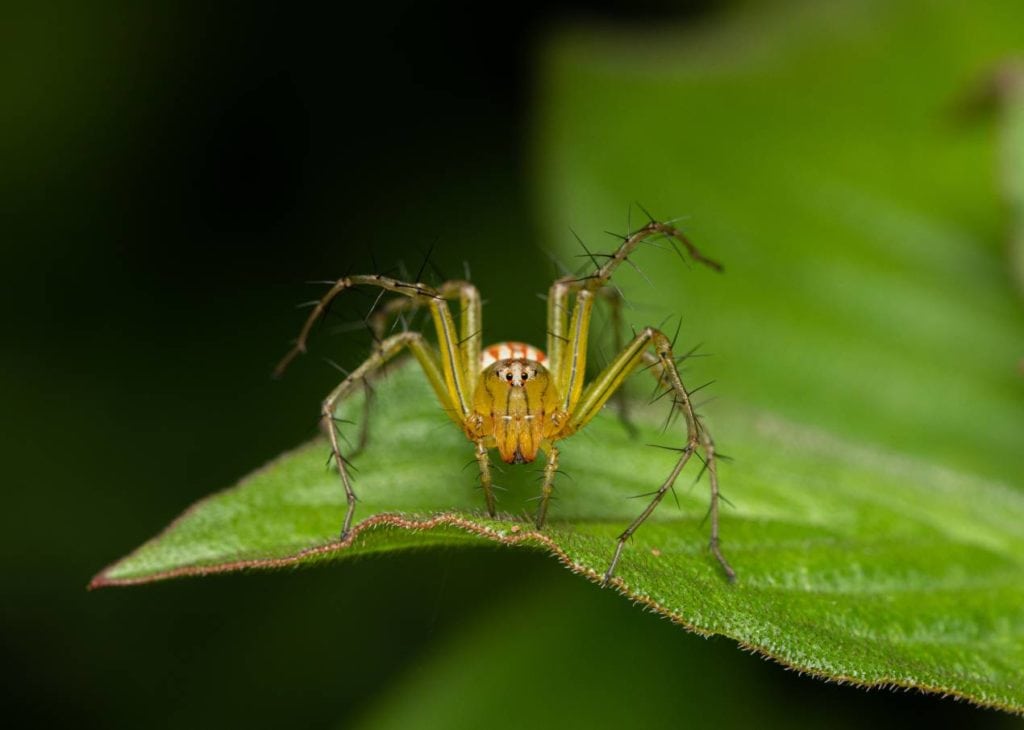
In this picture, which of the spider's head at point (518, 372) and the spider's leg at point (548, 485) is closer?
the spider's leg at point (548, 485)

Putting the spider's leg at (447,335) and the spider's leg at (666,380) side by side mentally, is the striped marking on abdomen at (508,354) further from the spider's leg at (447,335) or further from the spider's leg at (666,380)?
the spider's leg at (666,380)

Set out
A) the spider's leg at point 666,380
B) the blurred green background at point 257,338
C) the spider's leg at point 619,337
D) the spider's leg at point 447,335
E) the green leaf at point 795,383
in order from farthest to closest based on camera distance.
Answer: the blurred green background at point 257,338, the spider's leg at point 619,337, the spider's leg at point 447,335, the spider's leg at point 666,380, the green leaf at point 795,383

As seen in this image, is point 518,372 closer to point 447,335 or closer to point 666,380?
point 447,335

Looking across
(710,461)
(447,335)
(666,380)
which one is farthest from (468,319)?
(710,461)

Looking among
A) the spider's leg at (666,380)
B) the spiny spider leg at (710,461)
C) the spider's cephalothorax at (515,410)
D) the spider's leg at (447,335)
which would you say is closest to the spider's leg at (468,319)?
the spider's leg at (447,335)

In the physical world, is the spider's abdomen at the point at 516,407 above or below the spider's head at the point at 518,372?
below

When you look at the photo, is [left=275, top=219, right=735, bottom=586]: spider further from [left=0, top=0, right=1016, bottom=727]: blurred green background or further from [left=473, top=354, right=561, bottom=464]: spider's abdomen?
[left=0, top=0, right=1016, bottom=727]: blurred green background

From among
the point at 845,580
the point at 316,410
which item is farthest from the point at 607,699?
the point at 316,410
